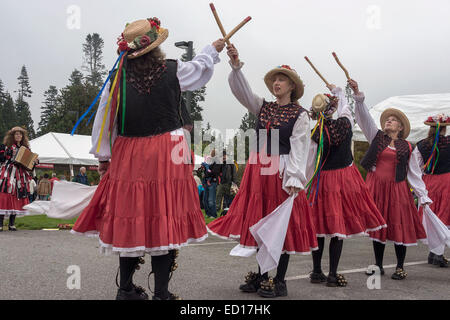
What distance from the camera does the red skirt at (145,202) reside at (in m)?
3.10

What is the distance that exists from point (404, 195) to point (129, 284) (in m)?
3.66

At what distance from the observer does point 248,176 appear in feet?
14.1

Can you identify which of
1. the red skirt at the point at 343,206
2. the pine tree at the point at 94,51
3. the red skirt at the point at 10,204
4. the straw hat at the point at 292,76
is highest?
the pine tree at the point at 94,51

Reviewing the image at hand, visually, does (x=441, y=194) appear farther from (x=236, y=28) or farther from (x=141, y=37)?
(x=141, y=37)

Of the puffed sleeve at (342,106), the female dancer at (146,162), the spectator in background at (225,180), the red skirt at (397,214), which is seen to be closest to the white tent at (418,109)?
the spectator in background at (225,180)

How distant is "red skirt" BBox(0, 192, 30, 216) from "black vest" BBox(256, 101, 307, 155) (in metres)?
6.62

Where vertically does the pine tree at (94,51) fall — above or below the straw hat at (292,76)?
above

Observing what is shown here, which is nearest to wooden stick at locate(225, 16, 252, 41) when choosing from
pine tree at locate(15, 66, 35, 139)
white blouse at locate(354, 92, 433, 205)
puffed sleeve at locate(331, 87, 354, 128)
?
puffed sleeve at locate(331, 87, 354, 128)

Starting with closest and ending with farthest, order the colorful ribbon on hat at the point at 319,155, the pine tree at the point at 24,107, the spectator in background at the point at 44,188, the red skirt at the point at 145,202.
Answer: the red skirt at the point at 145,202 < the colorful ribbon on hat at the point at 319,155 < the spectator in background at the point at 44,188 < the pine tree at the point at 24,107

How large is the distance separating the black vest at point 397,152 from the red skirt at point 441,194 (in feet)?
4.77

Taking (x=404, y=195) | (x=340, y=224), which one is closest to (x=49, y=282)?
(x=340, y=224)

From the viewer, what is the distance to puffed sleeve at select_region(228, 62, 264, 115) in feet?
13.8

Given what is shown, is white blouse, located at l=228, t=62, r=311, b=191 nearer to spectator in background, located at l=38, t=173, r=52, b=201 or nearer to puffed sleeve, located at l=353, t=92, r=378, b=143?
puffed sleeve, located at l=353, t=92, r=378, b=143

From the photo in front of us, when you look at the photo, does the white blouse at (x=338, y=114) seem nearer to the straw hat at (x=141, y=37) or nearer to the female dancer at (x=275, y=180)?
the female dancer at (x=275, y=180)
